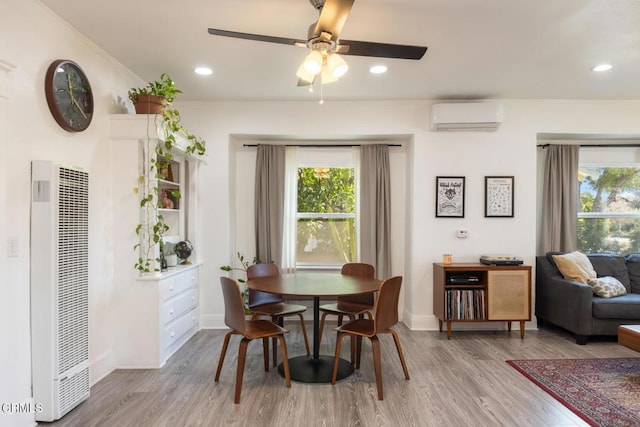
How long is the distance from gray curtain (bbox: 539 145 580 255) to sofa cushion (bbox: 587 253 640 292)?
28cm

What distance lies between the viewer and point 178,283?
3.68m

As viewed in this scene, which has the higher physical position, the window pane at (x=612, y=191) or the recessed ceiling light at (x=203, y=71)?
the recessed ceiling light at (x=203, y=71)

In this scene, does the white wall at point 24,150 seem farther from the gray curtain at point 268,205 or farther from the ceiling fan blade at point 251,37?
the gray curtain at point 268,205

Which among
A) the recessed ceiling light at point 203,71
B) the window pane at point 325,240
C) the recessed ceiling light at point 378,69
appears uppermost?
the recessed ceiling light at point 203,71

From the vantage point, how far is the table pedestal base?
2949 millimetres

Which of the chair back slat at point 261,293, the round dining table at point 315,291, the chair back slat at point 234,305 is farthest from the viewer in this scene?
the chair back slat at point 261,293

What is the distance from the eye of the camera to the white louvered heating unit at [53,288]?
229 centimetres

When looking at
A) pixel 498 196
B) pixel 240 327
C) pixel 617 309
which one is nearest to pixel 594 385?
pixel 617 309

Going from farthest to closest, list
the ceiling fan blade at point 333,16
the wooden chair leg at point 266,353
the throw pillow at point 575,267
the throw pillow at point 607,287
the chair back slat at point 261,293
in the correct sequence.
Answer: the throw pillow at point 575,267, the throw pillow at point 607,287, the chair back slat at point 261,293, the wooden chair leg at point 266,353, the ceiling fan blade at point 333,16

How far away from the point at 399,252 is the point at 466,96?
1983 mm

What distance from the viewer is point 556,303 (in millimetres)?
4133

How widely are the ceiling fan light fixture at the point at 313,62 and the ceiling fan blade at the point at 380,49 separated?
0.64ft

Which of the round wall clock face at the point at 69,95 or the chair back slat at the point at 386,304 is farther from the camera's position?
the chair back slat at the point at 386,304

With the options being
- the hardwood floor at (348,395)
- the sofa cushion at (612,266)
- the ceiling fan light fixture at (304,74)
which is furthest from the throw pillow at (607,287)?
the ceiling fan light fixture at (304,74)
